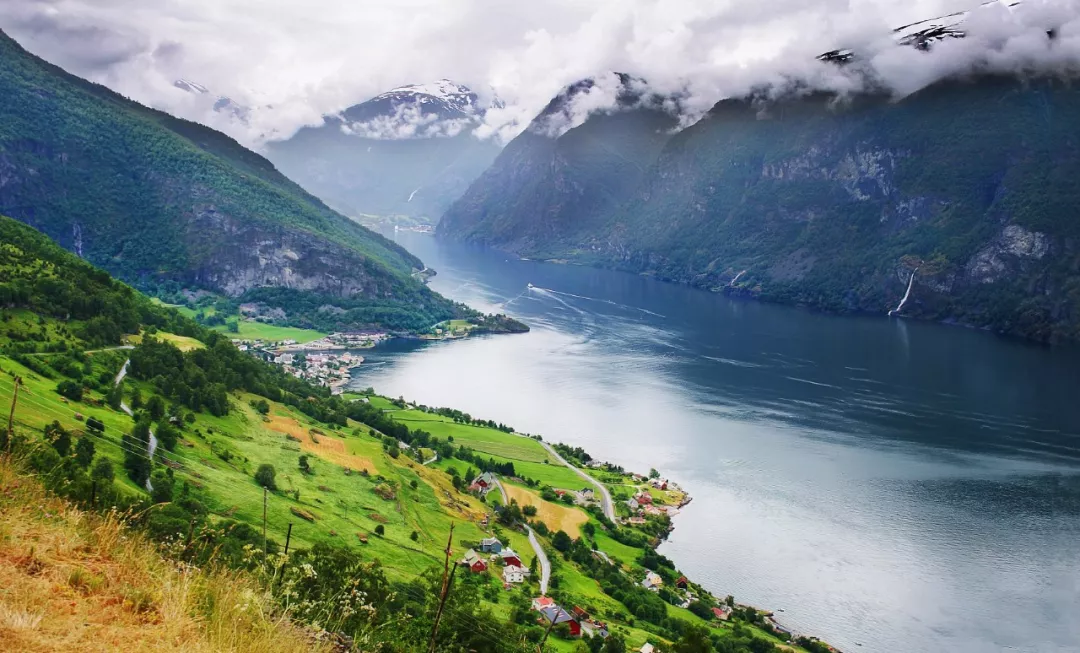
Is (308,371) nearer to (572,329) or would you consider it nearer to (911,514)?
(572,329)

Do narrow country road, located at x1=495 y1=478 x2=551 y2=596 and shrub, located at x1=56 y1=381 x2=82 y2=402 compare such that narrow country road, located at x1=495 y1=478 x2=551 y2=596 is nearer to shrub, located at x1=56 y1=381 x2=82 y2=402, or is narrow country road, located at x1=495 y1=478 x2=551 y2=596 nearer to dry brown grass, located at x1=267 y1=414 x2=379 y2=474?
dry brown grass, located at x1=267 y1=414 x2=379 y2=474

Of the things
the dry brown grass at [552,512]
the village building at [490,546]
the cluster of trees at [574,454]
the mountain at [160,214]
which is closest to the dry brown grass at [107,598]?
the village building at [490,546]

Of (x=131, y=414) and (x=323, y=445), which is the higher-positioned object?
(x=131, y=414)

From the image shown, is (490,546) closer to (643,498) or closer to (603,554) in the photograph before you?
(603,554)

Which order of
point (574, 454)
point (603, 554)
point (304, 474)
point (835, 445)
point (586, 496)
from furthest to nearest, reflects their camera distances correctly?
point (835, 445) → point (574, 454) → point (586, 496) → point (603, 554) → point (304, 474)

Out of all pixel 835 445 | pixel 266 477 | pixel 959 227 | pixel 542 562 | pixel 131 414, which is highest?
pixel 959 227

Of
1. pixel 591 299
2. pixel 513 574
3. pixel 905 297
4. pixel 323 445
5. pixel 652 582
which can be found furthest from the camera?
pixel 591 299

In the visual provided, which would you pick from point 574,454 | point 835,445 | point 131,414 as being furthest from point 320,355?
point 131,414

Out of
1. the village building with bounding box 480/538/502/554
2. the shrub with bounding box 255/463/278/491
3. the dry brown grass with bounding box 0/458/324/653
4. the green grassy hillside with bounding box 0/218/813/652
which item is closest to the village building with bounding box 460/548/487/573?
the green grassy hillside with bounding box 0/218/813/652
